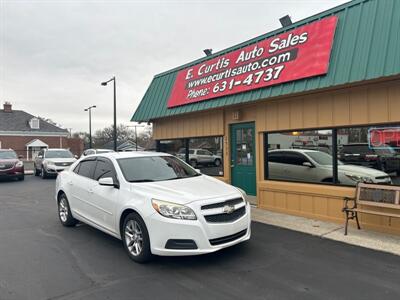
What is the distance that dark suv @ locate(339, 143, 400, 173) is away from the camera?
21.4 ft

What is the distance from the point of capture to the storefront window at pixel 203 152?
35.0 ft

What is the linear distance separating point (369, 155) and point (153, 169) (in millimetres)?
4263

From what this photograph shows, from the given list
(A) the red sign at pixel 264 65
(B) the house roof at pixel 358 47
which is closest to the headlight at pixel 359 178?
(B) the house roof at pixel 358 47

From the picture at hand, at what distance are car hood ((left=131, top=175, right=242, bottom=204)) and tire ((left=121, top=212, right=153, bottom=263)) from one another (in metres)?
A: 0.45

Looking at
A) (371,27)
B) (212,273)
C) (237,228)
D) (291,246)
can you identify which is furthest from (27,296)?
(371,27)

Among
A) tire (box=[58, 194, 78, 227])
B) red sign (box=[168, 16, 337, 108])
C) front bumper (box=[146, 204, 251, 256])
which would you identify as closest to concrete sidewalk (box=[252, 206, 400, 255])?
front bumper (box=[146, 204, 251, 256])

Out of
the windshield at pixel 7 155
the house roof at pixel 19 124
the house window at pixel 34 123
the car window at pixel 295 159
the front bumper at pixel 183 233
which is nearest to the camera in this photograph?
the front bumper at pixel 183 233

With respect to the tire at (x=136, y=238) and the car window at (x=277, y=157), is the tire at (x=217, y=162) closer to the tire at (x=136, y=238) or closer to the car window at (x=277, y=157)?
the car window at (x=277, y=157)

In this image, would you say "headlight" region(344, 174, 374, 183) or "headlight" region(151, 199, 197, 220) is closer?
"headlight" region(151, 199, 197, 220)

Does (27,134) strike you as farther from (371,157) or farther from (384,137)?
(384,137)

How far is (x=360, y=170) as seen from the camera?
23.0ft

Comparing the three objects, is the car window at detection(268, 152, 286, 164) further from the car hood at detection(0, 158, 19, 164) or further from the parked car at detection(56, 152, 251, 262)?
the car hood at detection(0, 158, 19, 164)

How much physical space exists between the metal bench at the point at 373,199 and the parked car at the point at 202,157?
186 inches

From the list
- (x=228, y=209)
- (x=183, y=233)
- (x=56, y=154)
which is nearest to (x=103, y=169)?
(x=183, y=233)
